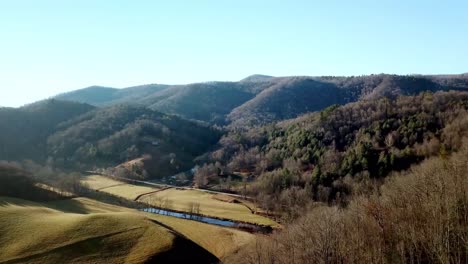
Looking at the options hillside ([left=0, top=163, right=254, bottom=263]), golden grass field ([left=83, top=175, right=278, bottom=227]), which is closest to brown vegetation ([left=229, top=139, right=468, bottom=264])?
hillside ([left=0, top=163, right=254, bottom=263])

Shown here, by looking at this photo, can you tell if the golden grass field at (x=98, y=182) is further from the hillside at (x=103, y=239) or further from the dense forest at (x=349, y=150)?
the hillside at (x=103, y=239)

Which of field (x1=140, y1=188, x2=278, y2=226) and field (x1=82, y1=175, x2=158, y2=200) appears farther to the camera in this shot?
field (x1=82, y1=175, x2=158, y2=200)

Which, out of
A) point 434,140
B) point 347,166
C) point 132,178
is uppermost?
point 434,140

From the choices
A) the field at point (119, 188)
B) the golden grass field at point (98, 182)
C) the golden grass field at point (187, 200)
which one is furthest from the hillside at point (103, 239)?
the golden grass field at point (98, 182)

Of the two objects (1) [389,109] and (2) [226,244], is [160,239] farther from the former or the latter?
(1) [389,109]

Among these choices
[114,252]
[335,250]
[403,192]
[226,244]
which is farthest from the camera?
[226,244]

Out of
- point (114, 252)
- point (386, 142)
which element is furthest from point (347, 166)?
point (114, 252)

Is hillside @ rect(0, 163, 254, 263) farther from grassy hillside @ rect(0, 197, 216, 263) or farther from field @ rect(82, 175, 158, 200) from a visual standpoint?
field @ rect(82, 175, 158, 200)
